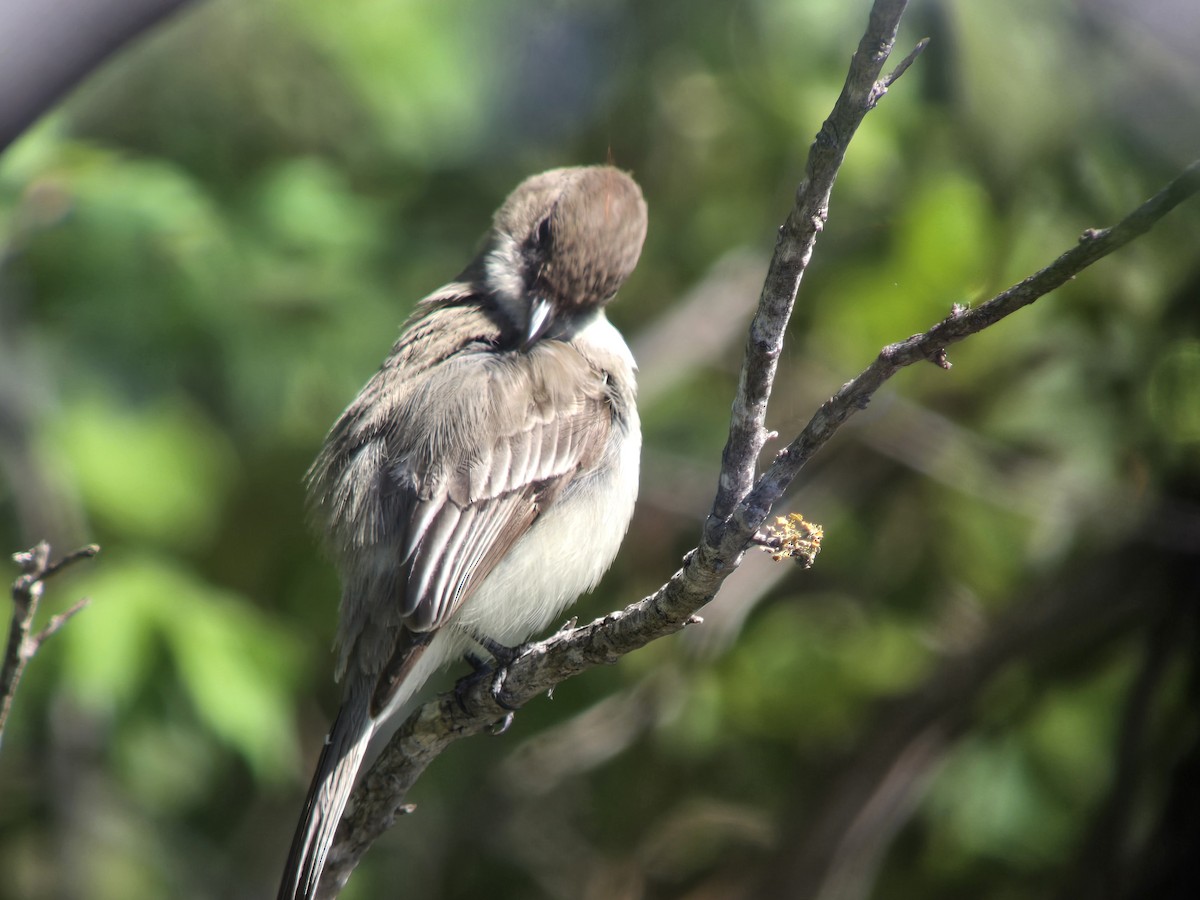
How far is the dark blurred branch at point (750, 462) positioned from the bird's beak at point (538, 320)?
3.21ft

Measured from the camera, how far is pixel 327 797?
2.73m

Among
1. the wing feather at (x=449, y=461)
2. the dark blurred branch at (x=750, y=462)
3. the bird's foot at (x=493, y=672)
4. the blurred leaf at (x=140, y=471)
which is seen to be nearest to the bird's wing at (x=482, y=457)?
the wing feather at (x=449, y=461)

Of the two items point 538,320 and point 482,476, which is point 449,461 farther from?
point 538,320

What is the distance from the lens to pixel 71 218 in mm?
4234

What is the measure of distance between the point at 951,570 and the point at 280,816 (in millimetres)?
3301

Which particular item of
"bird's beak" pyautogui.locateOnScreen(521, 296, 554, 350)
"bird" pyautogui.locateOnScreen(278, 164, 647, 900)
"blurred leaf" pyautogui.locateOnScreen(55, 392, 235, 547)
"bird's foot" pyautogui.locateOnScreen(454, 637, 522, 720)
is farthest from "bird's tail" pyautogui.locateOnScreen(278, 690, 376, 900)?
"blurred leaf" pyautogui.locateOnScreen(55, 392, 235, 547)

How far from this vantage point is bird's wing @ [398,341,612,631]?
9.82ft

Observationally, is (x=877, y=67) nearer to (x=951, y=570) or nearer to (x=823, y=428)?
(x=823, y=428)

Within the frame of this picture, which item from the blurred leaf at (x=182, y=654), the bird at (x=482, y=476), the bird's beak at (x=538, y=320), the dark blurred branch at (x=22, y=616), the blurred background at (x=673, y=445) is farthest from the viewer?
the blurred background at (x=673, y=445)

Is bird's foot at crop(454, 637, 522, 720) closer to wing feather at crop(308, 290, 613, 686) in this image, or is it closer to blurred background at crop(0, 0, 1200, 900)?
wing feather at crop(308, 290, 613, 686)

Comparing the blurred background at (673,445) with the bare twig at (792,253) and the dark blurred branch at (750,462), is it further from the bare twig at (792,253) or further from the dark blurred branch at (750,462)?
the bare twig at (792,253)

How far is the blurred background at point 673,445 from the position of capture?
4.34 m

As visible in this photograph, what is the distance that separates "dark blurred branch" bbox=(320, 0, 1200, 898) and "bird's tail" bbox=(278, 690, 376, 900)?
0.27 ft

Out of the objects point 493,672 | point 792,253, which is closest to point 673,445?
point 493,672
